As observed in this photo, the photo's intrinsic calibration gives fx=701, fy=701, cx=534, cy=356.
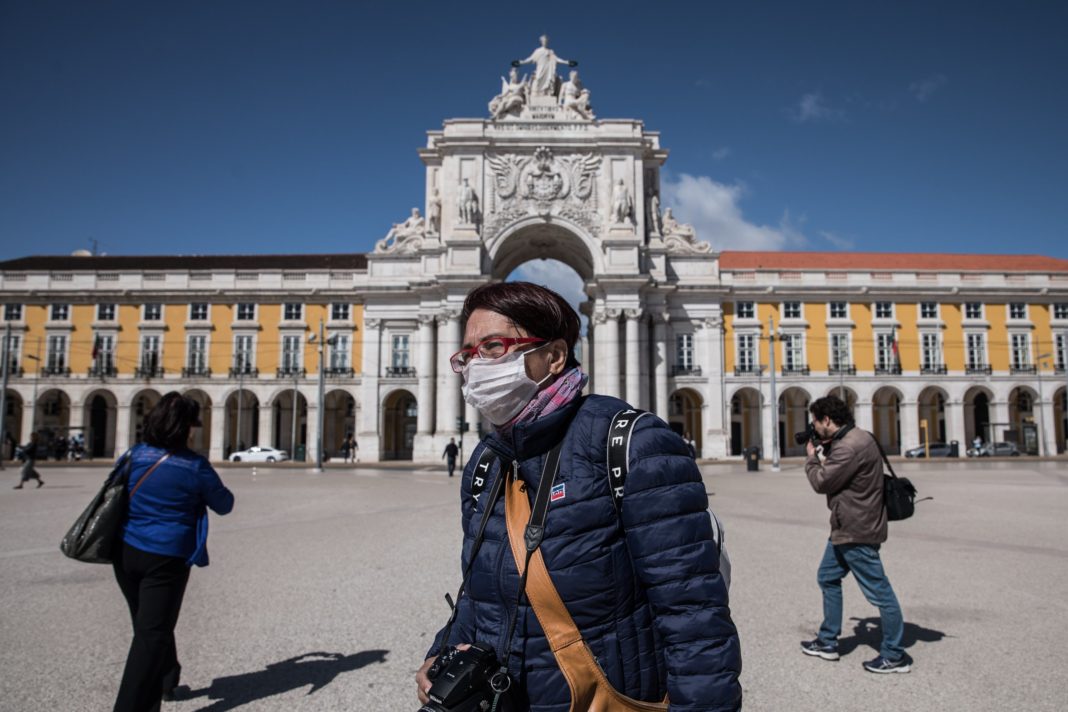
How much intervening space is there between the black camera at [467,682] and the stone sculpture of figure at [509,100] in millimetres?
45264

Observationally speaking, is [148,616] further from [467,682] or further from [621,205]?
[621,205]

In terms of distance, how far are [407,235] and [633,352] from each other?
1648cm

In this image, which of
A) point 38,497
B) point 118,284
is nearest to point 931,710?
point 38,497

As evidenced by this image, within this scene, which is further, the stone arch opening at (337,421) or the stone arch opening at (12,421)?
the stone arch opening at (337,421)

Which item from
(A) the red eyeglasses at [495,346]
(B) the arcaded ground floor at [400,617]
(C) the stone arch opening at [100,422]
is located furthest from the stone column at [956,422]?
(C) the stone arch opening at [100,422]

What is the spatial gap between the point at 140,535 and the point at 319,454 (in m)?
28.8

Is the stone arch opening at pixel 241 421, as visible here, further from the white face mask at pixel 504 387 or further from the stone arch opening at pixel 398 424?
the white face mask at pixel 504 387

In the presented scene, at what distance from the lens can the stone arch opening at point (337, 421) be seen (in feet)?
161

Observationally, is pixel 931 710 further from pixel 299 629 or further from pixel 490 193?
pixel 490 193

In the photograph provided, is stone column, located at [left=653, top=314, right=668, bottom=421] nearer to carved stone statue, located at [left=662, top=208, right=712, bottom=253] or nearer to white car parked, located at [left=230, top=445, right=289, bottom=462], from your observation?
carved stone statue, located at [left=662, top=208, right=712, bottom=253]

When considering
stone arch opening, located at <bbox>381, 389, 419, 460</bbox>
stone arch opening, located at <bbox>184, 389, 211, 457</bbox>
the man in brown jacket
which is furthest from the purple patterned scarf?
stone arch opening, located at <bbox>184, 389, 211, 457</bbox>

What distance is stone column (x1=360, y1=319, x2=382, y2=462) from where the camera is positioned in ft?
144

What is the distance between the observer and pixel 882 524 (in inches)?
214

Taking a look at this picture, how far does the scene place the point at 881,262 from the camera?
52.2 m
